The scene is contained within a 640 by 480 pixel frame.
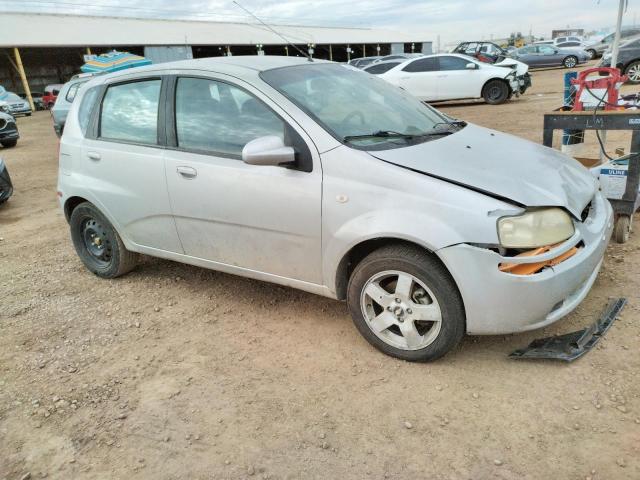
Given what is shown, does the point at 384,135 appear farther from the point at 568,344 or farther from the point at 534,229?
the point at 568,344

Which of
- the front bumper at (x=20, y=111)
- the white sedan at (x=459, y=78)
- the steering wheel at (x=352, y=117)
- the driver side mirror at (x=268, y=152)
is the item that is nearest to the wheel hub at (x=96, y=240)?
the driver side mirror at (x=268, y=152)

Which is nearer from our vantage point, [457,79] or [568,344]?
[568,344]

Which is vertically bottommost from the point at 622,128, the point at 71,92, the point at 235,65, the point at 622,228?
the point at 622,228

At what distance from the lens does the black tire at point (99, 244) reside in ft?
13.9

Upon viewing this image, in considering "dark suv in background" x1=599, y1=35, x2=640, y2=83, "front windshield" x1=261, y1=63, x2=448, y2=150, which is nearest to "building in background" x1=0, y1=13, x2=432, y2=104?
"dark suv in background" x1=599, y1=35, x2=640, y2=83

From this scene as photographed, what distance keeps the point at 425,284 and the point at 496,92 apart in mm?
12966

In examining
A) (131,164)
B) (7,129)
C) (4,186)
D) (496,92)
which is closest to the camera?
(131,164)

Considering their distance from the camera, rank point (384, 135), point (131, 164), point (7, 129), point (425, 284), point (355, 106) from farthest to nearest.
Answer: point (7, 129) < point (131, 164) < point (355, 106) < point (384, 135) < point (425, 284)

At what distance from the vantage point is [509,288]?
2521mm

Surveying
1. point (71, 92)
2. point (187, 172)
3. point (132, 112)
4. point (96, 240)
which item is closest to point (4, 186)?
point (96, 240)

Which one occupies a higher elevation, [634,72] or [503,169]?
[503,169]

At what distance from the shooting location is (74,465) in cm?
240

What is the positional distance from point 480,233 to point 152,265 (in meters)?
3.22

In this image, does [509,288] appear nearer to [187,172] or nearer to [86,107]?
[187,172]
